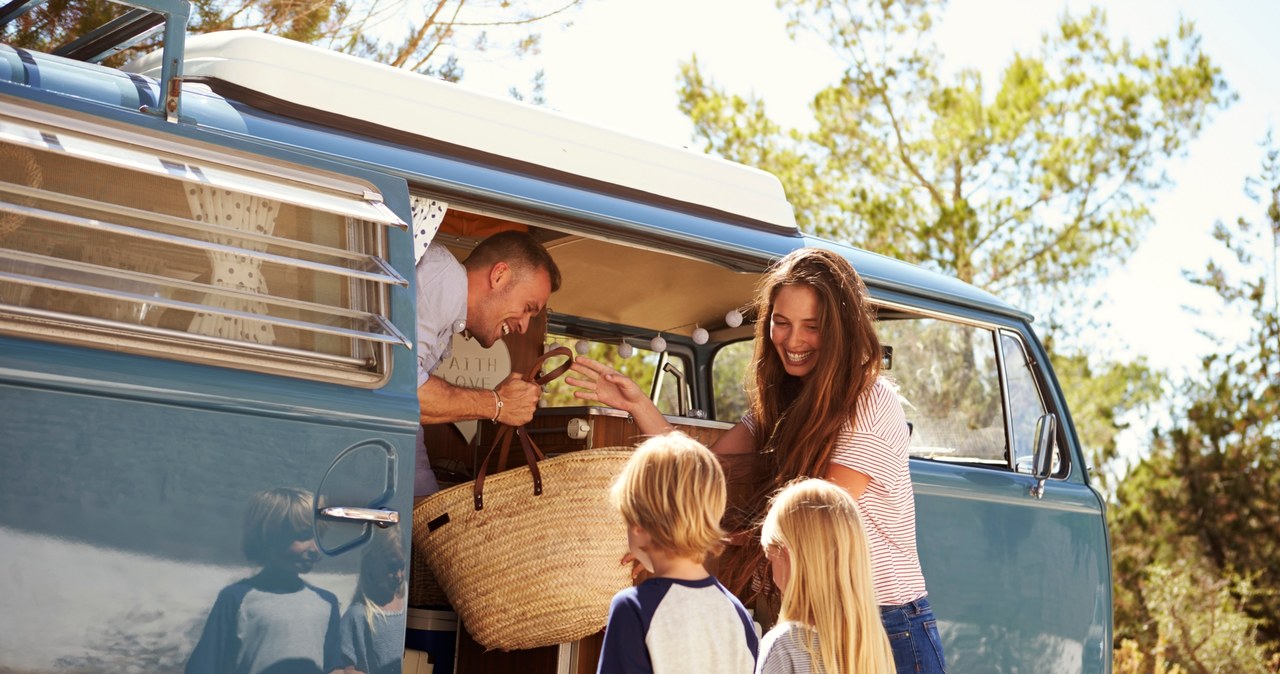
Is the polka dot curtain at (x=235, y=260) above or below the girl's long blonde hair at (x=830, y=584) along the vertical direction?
above

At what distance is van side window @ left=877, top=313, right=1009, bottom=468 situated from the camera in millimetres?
4836

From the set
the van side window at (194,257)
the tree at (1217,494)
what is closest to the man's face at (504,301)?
the van side window at (194,257)

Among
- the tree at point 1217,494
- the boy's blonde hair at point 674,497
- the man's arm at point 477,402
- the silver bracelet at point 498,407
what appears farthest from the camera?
the tree at point 1217,494

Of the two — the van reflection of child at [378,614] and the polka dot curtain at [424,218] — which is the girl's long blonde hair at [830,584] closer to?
the van reflection of child at [378,614]

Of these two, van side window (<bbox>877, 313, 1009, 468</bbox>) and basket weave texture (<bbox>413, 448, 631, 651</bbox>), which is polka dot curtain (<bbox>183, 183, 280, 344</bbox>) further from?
van side window (<bbox>877, 313, 1009, 468</bbox>)

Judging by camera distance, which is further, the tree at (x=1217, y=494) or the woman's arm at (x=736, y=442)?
the tree at (x=1217, y=494)

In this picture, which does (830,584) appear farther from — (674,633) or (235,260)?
(235,260)

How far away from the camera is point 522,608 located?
338 cm

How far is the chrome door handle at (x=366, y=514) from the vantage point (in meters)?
2.77

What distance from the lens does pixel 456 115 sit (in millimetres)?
3408

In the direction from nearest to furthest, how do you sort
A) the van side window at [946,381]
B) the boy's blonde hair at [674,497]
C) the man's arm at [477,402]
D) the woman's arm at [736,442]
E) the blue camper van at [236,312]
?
the blue camper van at [236,312]
the boy's blonde hair at [674,497]
the man's arm at [477,402]
the woman's arm at [736,442]
the van side window at [946,381]

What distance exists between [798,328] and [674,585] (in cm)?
112

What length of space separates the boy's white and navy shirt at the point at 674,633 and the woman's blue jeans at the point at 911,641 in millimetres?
684

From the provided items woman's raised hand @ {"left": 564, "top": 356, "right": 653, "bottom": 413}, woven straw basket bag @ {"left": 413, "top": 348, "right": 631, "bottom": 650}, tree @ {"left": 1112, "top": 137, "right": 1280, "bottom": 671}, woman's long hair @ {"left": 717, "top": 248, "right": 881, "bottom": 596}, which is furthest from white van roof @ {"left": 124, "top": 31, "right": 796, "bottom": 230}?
tree @ {"left": 1112, "top": 137, "right": 1280, "bottom": 671}
